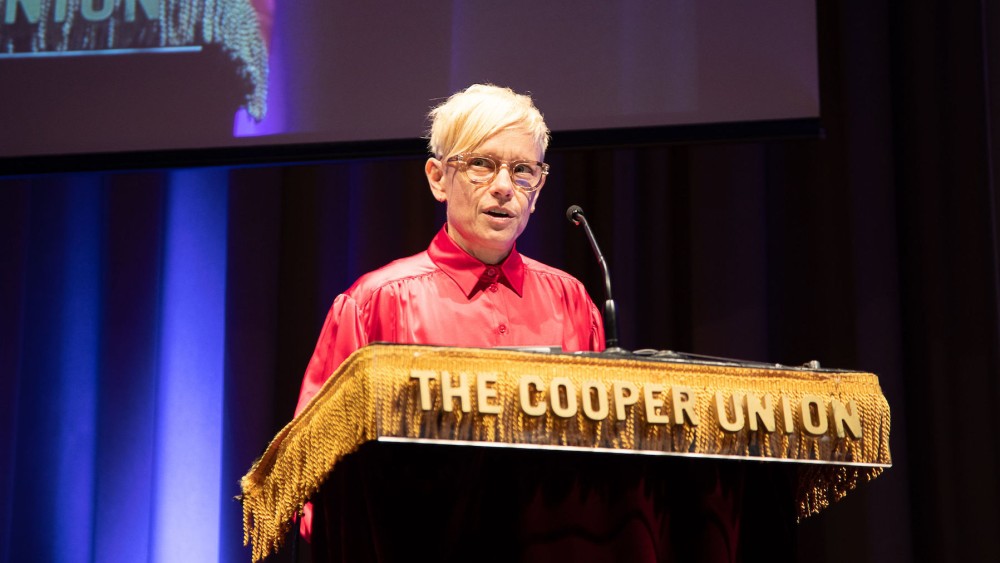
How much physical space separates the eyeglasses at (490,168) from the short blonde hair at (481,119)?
0.02m

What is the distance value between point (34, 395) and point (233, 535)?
0.79 meters

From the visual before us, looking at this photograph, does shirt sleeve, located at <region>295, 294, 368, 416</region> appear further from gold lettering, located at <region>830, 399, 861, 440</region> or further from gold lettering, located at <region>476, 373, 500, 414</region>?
gold lettering, located at <region>830, 399, 861, 440</region>

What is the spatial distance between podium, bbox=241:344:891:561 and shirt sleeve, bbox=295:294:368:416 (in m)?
0.36

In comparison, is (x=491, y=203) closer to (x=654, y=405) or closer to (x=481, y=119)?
(x=481, y=119)

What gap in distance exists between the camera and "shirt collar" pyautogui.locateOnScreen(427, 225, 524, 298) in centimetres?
204

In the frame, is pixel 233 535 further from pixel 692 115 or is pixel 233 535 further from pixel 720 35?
pixel 720 35

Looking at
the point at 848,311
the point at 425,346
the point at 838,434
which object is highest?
the point at 848,311

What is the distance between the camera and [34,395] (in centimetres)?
346

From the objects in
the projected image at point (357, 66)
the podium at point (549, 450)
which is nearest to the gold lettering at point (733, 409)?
the podium at point (549, 450)

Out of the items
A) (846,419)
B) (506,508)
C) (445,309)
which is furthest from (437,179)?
(846,419)

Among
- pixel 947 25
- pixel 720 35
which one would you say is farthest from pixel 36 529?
pixel 947 25

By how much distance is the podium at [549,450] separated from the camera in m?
1.29

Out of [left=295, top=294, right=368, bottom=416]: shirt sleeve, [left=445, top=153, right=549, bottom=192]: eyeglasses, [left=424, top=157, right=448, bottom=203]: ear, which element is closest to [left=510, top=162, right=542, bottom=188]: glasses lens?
[left=445, top=153, right=549, bottom=192]: eyeglasses

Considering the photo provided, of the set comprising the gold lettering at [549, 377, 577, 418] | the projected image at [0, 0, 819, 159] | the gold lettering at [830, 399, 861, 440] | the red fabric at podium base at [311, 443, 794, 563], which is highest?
the projected image at [0, 0, 819, 159]
